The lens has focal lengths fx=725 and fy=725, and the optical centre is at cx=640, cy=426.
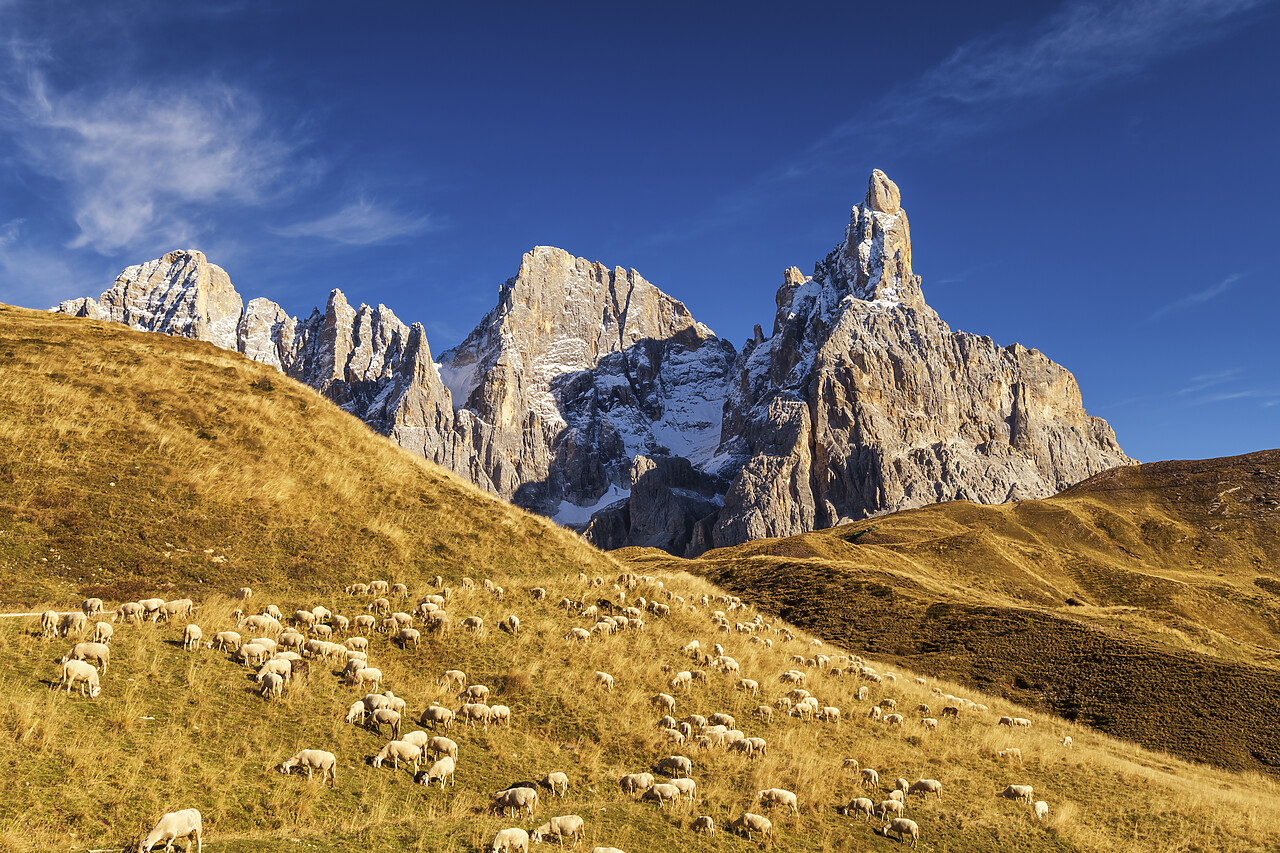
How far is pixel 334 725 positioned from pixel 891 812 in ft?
45.6

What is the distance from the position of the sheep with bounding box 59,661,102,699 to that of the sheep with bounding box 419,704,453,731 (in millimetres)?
7185

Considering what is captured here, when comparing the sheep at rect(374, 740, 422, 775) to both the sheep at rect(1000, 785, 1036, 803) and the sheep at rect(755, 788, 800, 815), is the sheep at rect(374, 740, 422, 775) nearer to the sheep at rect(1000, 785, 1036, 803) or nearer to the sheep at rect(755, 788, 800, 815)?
the sheep at rect(755, 788, 800, 815)

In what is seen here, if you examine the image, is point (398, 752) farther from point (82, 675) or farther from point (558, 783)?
point (82, 675)

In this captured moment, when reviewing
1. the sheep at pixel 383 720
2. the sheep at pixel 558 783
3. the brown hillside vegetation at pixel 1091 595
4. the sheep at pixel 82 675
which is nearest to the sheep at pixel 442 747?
the sheep at pixel 383 720

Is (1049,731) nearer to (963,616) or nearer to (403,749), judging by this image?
(963,616)

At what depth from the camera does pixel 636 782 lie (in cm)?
1756

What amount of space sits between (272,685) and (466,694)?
5.17 metres

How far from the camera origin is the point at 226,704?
1711cm

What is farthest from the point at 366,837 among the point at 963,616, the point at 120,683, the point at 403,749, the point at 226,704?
the point at 963,616

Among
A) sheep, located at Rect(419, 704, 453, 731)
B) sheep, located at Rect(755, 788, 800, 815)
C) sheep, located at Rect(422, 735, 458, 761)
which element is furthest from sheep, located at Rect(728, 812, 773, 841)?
sheep, located at Rect(419, 704, 453, 731)

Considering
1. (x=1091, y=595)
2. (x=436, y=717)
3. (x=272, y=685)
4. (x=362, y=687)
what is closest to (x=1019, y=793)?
(x=436, y=717)

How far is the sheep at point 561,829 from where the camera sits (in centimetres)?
1391

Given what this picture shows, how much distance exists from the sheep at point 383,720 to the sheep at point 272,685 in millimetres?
2371

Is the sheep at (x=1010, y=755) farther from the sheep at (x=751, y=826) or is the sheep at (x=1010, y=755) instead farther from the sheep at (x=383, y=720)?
the sheep at (x=383, y=720)
